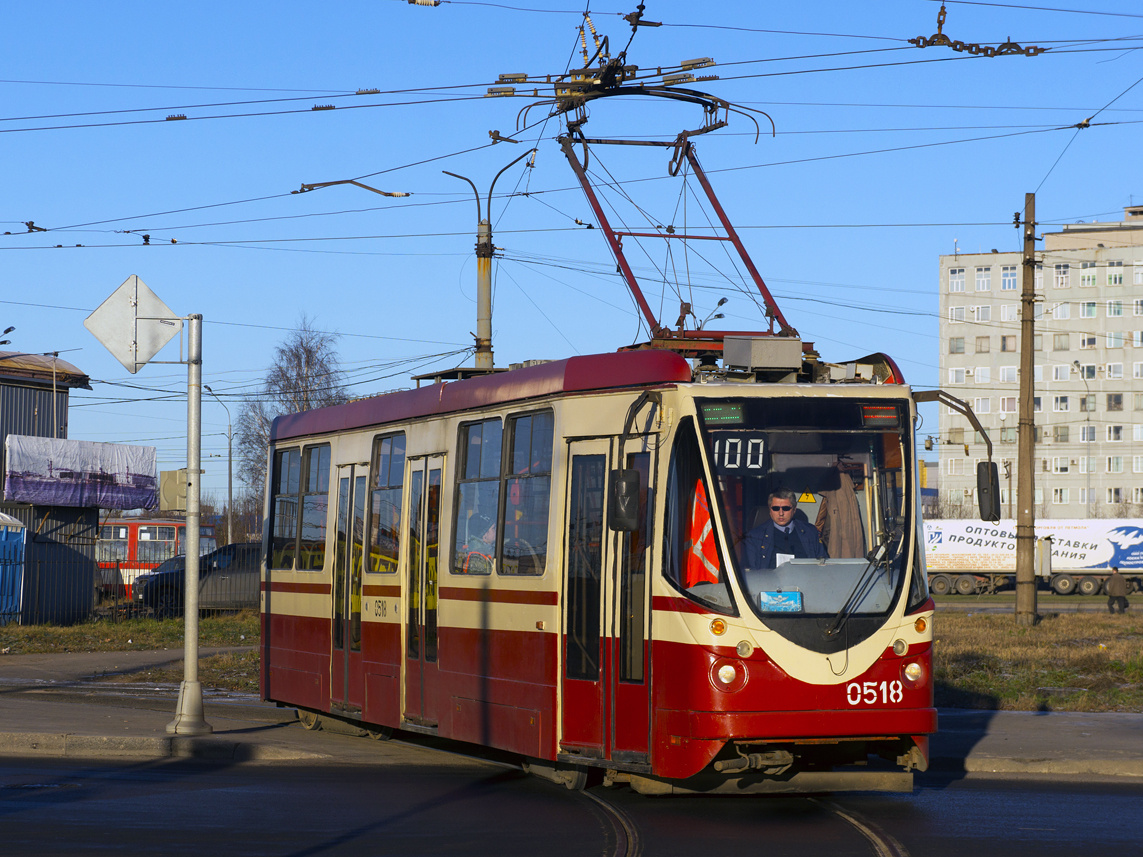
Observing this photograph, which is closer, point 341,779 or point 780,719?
point 780,719

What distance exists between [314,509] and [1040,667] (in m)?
12.5

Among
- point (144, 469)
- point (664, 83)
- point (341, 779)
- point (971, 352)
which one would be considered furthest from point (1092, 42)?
point (971, 352)

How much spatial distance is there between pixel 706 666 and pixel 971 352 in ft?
328

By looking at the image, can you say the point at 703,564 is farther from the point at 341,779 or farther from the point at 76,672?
the point at 76,672

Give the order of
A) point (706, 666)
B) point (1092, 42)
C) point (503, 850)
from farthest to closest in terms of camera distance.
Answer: point (1092, 42), point (706, 666), point (503, 850)

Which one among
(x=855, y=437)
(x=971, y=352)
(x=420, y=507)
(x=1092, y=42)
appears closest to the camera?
(x=855, y=437)

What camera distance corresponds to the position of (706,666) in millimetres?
8938

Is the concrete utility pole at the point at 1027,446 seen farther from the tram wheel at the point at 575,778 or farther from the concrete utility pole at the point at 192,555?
the tram wheel at the point at 575,778

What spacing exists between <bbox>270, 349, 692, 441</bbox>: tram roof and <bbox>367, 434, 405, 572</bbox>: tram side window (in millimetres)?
271

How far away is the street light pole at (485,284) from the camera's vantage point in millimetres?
21719

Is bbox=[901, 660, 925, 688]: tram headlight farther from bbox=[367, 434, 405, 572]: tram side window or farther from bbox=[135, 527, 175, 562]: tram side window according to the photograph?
bbox=[135, 527, 175, 562]: tram side window

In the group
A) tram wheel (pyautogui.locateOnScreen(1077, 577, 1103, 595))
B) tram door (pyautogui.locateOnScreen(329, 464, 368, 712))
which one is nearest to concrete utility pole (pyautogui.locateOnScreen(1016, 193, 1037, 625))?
tram door (pyautogui.locateOnScreen(329, 464, 368, 712))

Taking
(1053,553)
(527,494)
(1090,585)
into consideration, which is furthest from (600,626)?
(1090,585)

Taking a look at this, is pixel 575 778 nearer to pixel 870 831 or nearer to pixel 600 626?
pixel 600 626
